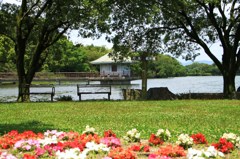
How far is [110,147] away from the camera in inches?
225

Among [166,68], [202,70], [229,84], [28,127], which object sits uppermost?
[166,68]

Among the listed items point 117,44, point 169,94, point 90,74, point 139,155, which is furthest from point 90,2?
point 90,74

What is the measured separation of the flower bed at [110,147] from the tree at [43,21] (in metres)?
14.0

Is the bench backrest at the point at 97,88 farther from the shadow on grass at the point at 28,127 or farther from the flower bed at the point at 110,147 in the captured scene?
the flower bed at the point at 110,147

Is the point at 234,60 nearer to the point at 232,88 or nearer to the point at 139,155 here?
the point at 232,88

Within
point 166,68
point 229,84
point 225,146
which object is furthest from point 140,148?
point 166,68

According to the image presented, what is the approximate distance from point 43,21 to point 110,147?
717 inches

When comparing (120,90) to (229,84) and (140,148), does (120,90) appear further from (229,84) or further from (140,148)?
(140,148)

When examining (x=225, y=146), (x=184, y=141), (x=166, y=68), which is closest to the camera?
(x=225, y=146)

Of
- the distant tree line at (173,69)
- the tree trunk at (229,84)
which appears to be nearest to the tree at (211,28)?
the tree trunk at (229,84)

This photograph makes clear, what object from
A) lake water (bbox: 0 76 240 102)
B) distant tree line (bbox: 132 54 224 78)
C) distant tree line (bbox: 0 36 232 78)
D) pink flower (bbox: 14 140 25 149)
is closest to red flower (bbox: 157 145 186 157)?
pink flower (bbox: 14 140 25 149)

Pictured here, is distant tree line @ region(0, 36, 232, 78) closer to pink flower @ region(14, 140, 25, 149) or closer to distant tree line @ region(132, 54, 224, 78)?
distant tree line @ region(132, 54, 224, 78)

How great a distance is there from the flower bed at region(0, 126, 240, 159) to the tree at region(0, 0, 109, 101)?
45.8ft

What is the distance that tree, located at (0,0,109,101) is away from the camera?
2059cm
